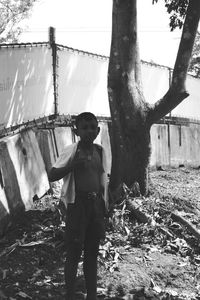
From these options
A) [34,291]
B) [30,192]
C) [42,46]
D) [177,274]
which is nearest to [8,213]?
[30,192]

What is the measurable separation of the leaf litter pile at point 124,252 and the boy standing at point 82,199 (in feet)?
1.90

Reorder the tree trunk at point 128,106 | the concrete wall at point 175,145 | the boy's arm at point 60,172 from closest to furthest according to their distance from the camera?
the boy's arm at point 60,172
the tree trunk at point 128,106
the concrete wall at point 175,145

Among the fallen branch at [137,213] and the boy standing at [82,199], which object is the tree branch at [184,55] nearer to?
A: the fallen branch at [137,213]

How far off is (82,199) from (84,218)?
0.16 meters

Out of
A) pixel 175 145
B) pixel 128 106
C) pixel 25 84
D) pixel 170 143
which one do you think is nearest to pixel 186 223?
pixel 128 106

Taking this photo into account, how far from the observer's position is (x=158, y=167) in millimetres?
9539

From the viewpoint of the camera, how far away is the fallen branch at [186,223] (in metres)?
5.81

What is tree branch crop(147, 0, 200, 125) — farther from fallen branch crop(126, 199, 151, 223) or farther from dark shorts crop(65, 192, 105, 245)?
dark shorts crop(65, 192, 105, 245)

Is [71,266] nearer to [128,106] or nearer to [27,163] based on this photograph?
[27,163]

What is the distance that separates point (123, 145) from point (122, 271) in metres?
2.11

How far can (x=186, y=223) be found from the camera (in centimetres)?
599

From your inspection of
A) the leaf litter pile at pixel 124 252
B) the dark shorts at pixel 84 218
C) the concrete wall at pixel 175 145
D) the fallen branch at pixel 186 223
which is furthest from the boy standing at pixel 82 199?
the concrete wall at pixel 175 145

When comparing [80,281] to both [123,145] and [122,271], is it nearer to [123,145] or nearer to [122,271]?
[122,271]

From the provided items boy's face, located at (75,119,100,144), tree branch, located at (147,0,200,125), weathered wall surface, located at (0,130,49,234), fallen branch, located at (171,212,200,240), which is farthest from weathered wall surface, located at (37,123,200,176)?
boy's face, located at (75,119,100,144)
